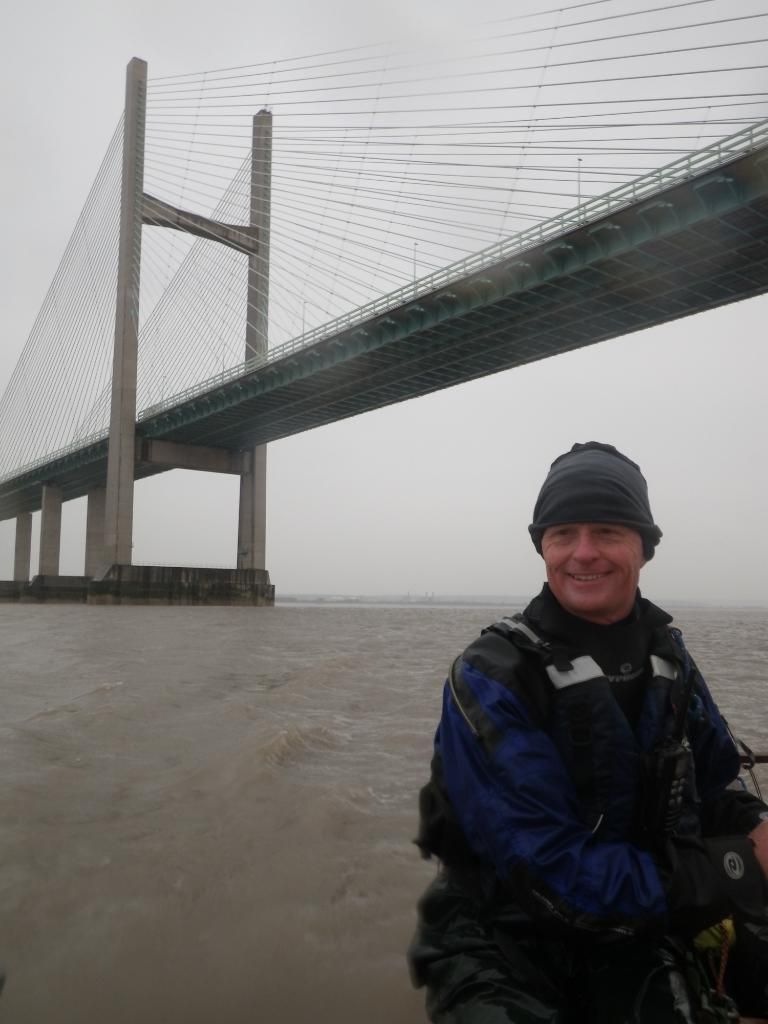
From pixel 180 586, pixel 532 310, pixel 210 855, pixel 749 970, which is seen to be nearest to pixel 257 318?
pixel 180 586

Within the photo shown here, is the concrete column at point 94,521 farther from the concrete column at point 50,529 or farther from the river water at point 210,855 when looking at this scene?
the river water at point 210,855

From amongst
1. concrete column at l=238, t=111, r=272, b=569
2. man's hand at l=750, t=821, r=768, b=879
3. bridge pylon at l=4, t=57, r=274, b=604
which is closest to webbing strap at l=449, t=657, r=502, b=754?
man's hand at l=750, t=821, r=768, b=879

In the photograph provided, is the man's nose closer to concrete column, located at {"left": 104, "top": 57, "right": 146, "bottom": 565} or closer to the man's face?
A: the man's face

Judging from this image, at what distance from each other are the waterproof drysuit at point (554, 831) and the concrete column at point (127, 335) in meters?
34.0

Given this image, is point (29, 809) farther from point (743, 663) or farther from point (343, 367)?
point (343, 367)

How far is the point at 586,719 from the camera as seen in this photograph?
5.18 ft

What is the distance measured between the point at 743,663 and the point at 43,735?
372 inches

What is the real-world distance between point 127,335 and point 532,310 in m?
18.6

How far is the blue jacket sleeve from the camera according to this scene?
144 centimetres

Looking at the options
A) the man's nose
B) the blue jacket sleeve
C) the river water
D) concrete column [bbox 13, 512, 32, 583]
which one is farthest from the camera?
concrete column [bbox 13, 512, 32, 583]

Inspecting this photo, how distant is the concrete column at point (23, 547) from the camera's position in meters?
57.8

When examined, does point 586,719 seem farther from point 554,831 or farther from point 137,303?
point 137,303

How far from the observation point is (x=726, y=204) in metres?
16.5

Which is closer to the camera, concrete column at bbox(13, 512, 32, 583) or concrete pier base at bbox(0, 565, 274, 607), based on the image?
concrete pier base at bbox(0, 565, 274, 607)
